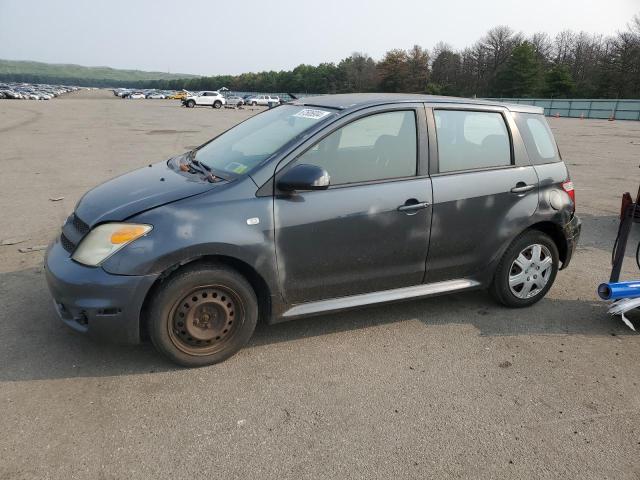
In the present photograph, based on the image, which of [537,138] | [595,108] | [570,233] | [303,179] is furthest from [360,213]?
[595,108]

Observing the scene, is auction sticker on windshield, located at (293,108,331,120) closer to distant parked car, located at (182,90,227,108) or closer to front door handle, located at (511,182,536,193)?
front door handle, located at (511,182,536,193)

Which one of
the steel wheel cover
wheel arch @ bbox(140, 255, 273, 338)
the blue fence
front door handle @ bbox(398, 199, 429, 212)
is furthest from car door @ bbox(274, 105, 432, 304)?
the blue fence

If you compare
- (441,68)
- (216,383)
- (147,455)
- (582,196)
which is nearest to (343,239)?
(216,383)

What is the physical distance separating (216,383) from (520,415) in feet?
6.08

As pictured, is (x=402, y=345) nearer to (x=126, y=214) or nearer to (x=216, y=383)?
(x=216, y=383)

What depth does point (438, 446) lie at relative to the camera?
2.57 metres

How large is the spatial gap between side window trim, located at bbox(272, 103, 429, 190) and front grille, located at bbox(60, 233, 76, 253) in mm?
1283

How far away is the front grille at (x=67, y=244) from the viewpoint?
3122mm

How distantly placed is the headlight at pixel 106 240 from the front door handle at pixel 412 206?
1737 millimetres

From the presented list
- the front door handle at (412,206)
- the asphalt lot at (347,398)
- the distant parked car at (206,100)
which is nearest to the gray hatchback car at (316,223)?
the front door handle at (412,206)

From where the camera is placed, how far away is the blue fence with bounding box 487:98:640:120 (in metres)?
43.8

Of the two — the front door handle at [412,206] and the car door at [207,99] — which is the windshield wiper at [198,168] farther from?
the car door at [207,99]

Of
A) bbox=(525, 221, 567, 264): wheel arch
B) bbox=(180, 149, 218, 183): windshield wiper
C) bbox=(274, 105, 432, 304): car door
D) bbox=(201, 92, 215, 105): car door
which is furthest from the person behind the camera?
bbox=(201, 92, 215, 105): car door

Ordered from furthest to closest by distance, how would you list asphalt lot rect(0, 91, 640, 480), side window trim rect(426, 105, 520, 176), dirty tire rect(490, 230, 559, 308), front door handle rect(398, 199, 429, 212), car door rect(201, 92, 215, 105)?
car door rect(201, 92, 215, 105) → dirty tire rect(490, 230, 559, 308) → side window trim rect(426, 105, 520, 176) → front door handle rect(398, 199, 429, 212) → asphalt lot rect(0, 91, 640, 480)
